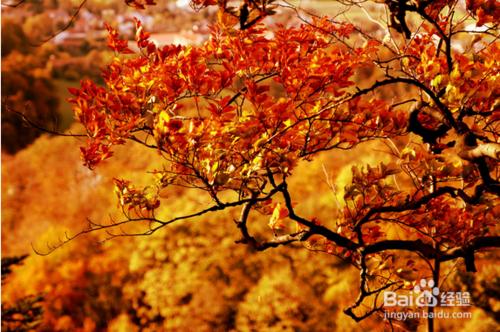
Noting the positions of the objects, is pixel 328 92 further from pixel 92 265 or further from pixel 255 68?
→ pixel 92 265

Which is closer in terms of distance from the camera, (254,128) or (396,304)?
(254,128)

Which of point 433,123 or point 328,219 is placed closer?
point 433,123

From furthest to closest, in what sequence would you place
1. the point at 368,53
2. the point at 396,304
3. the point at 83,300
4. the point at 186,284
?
the point at 83,300, the point at 186,284, the point at 396,304, the point at 368,53

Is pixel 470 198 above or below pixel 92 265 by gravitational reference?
below

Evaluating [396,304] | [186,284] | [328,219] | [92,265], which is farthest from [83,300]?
[396,304]

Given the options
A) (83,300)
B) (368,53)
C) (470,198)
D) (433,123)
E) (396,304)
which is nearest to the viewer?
(470,198)

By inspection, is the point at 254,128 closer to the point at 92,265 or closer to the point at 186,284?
the point at 186,284

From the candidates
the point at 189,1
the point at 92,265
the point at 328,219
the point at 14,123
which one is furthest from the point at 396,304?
the point at 14,123

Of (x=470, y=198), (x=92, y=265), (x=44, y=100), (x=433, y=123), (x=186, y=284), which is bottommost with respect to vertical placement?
(x=470, y=198)

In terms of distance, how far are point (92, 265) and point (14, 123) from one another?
1490 centimetres

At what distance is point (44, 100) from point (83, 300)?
656 inches

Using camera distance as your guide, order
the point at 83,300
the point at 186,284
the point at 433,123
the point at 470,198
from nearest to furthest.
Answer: the point at 470,198 → the point at 433,123 → the point at 186,284 → the point at 83,300

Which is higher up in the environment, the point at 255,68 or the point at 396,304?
the point at 255,68

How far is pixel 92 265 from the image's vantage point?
1694 cm
